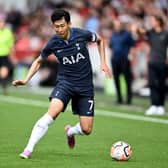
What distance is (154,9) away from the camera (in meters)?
25.8

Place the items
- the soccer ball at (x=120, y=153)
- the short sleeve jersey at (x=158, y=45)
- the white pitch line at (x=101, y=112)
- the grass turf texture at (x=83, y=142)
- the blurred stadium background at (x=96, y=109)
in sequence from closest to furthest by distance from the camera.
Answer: the grass turf texture at (x=83, y=142), the soccer ball at (x=120, y=153), the blurred stadium background at (x=96, y=109), the white pitch line at (x=101, y=112), the short sleeve jersey at (x=158, y=45)

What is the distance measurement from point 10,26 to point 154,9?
935 centimetres

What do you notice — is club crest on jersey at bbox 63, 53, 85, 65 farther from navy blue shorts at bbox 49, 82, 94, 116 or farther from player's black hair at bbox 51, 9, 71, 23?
player's black hair at bbox 51, 9, 71, 23

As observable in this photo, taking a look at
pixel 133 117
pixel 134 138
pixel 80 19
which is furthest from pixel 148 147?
pixel 80 19

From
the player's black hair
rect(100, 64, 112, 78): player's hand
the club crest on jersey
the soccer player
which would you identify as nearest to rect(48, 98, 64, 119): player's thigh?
the soccer player

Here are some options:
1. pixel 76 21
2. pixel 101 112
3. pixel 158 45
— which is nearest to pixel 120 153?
pixel 101 112

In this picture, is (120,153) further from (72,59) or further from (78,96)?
(72,59)

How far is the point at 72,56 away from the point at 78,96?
23.7 inches

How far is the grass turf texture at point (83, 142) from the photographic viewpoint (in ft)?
37.4

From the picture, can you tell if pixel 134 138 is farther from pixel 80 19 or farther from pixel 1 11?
pixel 1 11

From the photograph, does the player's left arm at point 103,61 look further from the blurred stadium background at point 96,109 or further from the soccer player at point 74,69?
the blurred stadium background at point 96,109

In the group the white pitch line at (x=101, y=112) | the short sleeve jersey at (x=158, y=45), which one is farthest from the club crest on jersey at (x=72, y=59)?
the short sleeve jersey at (x=158, y=45)

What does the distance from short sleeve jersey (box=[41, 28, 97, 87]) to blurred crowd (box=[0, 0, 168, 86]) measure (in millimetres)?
10387

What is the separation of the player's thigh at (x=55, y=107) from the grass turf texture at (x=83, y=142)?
24.9 inches
